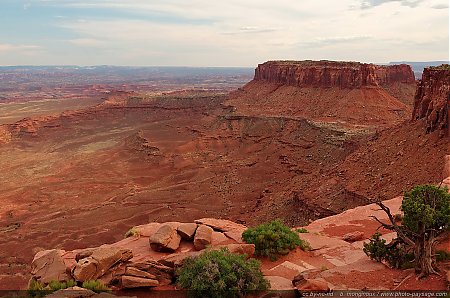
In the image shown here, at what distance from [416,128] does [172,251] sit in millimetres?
21067

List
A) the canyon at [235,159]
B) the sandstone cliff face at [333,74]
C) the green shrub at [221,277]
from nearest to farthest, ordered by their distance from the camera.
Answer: the green shrub at [221,277]
the canyon at [235,159]
the sandstone cliff face at [333,74]

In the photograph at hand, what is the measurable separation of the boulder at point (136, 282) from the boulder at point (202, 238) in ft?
8.50

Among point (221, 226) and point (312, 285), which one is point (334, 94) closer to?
point (221, 226)

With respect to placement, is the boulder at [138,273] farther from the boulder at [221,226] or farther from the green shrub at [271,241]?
the boulder at [221,226]

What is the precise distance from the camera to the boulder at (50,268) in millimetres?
10976

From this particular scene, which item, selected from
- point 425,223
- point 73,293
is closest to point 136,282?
point 73,293

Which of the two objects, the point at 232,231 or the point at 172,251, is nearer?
the point at 172,251

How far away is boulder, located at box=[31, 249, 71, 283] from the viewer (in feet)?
36.0

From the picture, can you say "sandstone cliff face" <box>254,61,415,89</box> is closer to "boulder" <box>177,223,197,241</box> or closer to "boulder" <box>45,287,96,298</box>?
"boulder" <box>177,223,197,241</box>

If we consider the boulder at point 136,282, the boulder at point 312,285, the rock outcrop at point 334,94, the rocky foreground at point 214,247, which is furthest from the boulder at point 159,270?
the rock outcrop at point 334,94

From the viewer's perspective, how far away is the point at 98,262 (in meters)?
10.8

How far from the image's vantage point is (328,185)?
27.3 meters

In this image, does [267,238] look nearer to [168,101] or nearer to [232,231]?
[232,231]

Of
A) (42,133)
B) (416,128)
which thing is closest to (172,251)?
(416,128)
